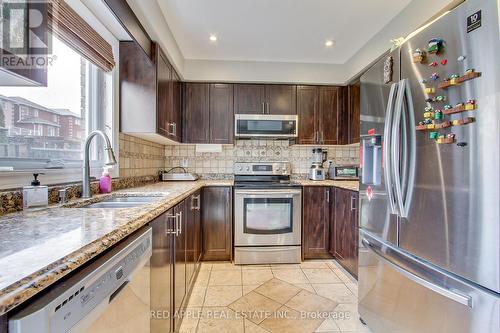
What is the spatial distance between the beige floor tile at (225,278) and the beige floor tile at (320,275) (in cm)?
72

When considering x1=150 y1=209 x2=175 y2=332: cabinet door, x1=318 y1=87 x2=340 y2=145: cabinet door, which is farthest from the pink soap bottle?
x1=318 y1=87 x2=340 y2=145: cabinet door

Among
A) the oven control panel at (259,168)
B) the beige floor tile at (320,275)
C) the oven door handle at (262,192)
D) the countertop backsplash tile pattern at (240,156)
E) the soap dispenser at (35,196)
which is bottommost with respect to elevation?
the beige floor tile at (320,275)

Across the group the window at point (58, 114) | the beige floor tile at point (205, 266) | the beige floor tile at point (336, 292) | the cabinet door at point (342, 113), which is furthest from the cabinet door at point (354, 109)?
the window at point (58, 114)

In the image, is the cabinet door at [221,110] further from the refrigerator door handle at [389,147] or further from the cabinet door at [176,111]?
the refrigerator door handle at [389,147]

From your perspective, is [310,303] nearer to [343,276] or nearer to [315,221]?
[343,276]

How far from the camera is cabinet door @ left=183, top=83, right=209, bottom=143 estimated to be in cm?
312

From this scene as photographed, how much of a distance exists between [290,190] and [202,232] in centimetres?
112

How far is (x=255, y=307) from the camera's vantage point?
6.38 feet

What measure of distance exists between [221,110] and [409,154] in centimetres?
231

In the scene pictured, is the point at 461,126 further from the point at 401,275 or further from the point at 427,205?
the point at 401,275

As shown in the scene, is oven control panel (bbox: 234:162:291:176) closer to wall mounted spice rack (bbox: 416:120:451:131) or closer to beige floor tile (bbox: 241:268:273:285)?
beige floor tile (bbox: 241:268:273:285)

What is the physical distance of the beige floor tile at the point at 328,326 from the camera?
169 centimetres

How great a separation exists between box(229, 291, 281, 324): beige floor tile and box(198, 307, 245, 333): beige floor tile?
0.24 ft

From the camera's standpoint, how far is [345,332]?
1.67 metres
